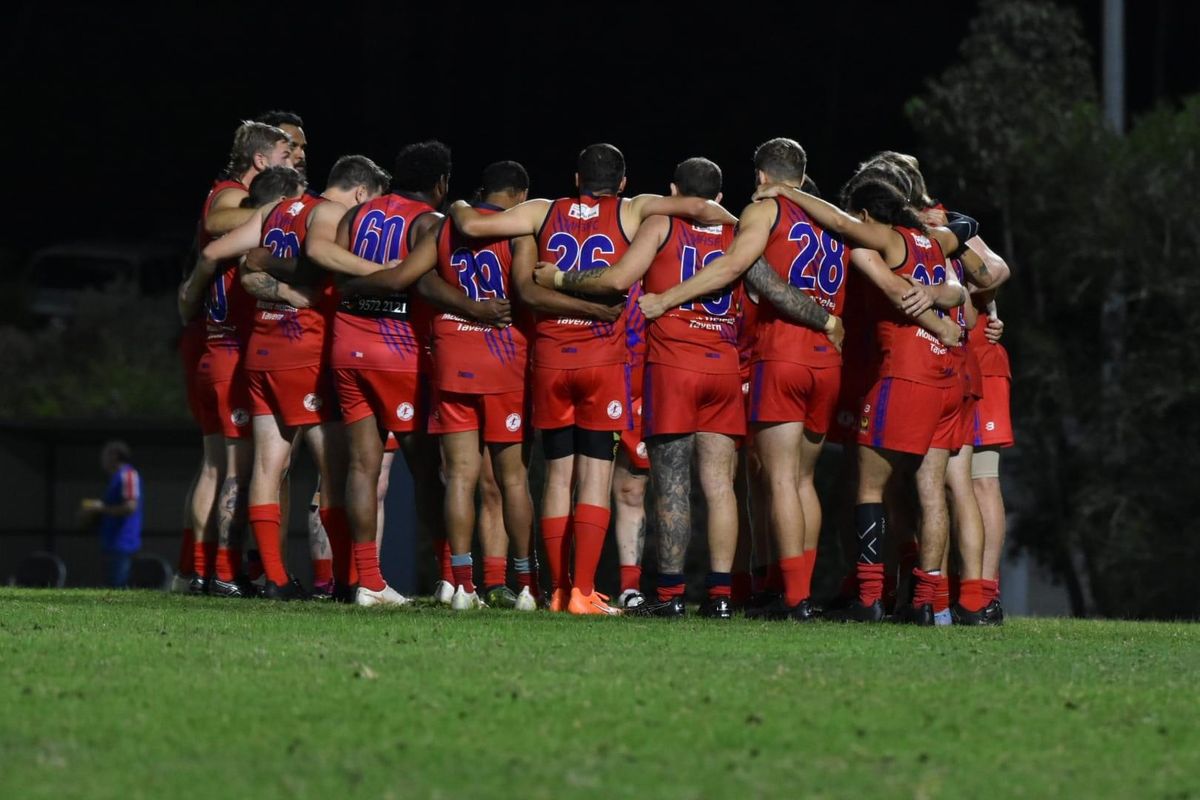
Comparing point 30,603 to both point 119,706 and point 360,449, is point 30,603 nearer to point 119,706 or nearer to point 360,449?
point 360,449

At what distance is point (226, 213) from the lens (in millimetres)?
11727

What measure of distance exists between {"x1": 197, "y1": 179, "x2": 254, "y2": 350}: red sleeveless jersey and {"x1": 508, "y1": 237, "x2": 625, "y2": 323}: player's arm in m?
1.99

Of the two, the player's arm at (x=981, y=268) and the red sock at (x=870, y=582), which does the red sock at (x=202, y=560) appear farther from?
the player's arm at (x=981, y=268)

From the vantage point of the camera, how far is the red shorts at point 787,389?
10297 mm

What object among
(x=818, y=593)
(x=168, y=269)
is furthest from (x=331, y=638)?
(x=168, y=269)

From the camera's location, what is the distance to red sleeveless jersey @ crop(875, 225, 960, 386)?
1023cm

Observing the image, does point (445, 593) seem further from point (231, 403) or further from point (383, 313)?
point (231, 403)

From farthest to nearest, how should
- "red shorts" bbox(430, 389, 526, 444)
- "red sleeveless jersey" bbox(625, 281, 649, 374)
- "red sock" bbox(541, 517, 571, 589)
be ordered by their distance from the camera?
"red sleeveless jersey" bbox(625, 281, 649, 374), "red shorts" bbox(430, 389, 526, 444), "red sock" bbox(541, 517, 571, 589)

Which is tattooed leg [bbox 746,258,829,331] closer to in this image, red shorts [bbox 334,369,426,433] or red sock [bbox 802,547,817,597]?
red sock [bbox 802,547,817,597]

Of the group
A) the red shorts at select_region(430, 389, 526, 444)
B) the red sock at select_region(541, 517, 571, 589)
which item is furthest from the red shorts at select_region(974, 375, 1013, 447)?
the red shorts at select_region(430, 389, 526, 444)

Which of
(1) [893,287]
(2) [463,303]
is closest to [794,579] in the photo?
(1) [893,287]

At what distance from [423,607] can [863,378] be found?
8.62 ft

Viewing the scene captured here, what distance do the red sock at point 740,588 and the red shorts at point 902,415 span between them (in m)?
1.53

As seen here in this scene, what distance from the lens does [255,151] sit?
1206 centimetres
